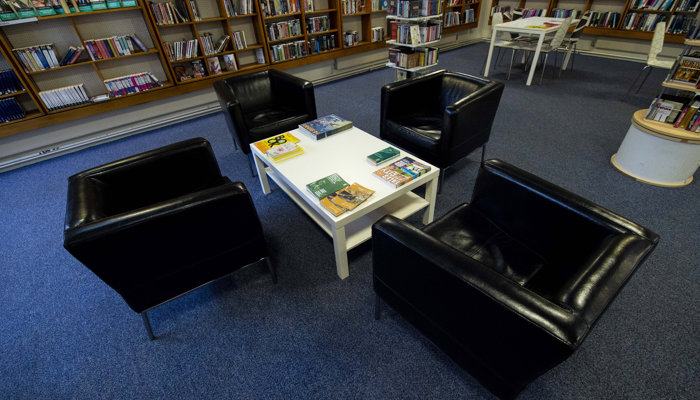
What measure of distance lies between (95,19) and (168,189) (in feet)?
9.52

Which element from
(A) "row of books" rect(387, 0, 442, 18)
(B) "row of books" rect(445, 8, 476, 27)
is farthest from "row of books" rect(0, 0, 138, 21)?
(B) "row of books" rect(445, 8, 476, 27)

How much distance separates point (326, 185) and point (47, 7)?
3534 mm

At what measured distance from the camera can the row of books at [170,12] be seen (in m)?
3.51

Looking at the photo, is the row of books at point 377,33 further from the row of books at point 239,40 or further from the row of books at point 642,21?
the row of books at point 642,21

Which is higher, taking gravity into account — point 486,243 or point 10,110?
point 10,110

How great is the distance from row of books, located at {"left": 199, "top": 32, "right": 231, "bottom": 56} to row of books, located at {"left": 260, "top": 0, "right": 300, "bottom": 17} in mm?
647

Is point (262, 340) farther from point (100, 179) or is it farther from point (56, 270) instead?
point (56, 270)

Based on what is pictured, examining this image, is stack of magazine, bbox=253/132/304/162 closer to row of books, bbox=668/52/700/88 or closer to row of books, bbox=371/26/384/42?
row of books, bbox=668/52/700/88

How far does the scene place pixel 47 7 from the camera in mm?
2967

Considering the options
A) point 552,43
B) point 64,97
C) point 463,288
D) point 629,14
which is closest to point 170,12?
point 64,97

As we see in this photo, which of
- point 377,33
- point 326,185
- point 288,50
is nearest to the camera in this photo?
point 326,185

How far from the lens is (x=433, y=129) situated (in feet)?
8.56

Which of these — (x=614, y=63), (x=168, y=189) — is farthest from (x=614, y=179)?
(x=614, y=63)

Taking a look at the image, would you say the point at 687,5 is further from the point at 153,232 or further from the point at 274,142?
the point at 153,232
